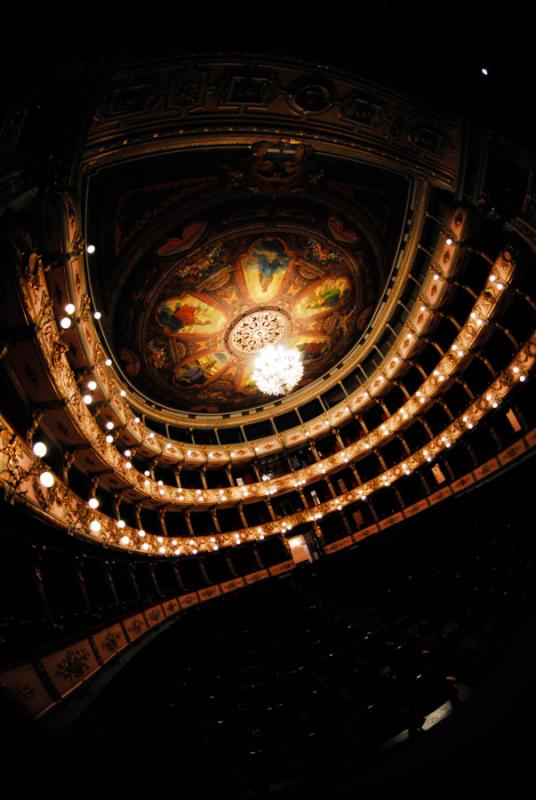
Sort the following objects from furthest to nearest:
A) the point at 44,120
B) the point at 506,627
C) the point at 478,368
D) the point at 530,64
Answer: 1. the point at 478,368
2. the point at 44,120
3. the point at 530,64
4. the point at 506,627

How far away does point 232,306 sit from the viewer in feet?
53.1

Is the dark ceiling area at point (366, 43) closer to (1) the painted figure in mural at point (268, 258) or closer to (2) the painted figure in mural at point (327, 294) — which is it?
(1) the painted figure in mural at point (268, 258)

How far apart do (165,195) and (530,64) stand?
31.3ft

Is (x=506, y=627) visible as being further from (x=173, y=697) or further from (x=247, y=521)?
(x=247, y=521)

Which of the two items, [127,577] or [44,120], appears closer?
[44,120]

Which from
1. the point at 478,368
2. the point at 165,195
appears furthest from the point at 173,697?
the point at 478,368

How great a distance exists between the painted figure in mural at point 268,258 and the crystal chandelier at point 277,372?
3.47m

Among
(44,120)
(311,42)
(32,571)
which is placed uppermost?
(311,42)

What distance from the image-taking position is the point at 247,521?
20422mm

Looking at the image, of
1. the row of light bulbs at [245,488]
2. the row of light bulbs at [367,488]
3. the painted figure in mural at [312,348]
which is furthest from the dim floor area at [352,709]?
the painted figure in mural at [312,348]

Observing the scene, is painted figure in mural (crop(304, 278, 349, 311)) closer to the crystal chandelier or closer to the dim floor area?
the crystal chandelier

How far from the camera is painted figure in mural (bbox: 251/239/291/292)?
Result: 14.5m

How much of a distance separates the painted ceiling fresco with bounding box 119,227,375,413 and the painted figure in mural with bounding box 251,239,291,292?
42 millimetres

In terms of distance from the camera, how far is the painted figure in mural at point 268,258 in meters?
14.5
